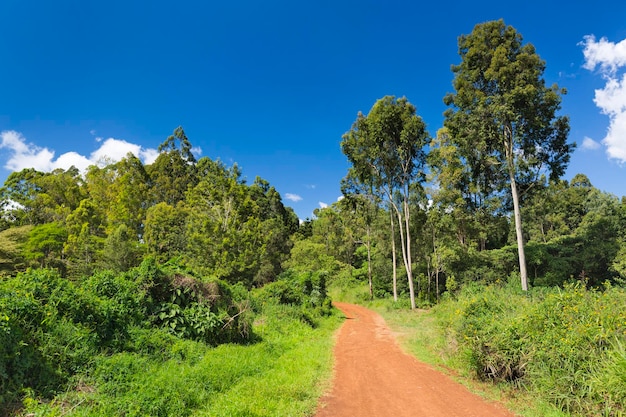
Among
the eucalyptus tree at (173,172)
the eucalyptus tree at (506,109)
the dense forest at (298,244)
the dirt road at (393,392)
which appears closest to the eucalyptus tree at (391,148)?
the dense forest at (298,244)

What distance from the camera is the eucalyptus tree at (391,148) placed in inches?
893

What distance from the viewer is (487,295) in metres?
8.66

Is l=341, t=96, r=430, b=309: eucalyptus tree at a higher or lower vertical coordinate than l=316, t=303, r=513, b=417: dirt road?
higher

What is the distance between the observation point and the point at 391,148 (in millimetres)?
24031

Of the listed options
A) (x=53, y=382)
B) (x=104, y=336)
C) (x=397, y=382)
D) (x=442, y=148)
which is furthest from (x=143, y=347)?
(x=442, y=148)

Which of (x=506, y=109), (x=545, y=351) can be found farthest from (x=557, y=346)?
(x=506, y=109)

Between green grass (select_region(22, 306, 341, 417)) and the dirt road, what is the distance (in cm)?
48

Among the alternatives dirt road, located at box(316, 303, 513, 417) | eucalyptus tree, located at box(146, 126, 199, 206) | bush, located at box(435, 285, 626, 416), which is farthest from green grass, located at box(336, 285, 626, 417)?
eucalyptus tree, located at box(146, 126, 199, 206)

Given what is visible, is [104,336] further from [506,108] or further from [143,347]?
[506,108]

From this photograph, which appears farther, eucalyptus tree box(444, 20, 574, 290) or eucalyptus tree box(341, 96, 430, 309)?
eucalyptus tree box(341, 96, 430, 309)

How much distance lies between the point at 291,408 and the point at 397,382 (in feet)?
9.17

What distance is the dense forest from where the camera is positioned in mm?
6477

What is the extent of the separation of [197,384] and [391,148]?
20.9 m

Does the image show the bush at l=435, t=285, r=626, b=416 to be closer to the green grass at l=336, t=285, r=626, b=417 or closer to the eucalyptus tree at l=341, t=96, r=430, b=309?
the green grass at l=336, t=285, r=626, b=417
